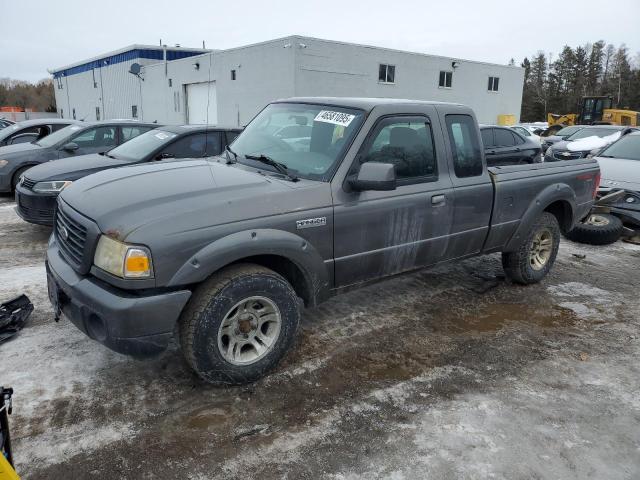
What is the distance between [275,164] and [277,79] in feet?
74.2

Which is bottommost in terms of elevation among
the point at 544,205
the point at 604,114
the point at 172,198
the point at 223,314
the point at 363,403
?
the point at 363,403

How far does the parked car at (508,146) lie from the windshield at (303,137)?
782cm

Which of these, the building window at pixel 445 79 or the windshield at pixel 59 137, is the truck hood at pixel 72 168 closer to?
the windshield at pixel 59 137

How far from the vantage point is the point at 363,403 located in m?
3.21

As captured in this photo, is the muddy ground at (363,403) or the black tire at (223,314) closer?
the muddy ground at (363,403)

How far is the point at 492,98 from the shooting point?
35781 millimetres

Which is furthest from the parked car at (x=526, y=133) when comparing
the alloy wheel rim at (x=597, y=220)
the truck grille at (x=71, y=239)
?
the truck grille at (x=71, y=239)

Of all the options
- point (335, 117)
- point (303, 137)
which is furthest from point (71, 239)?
point (335, 117)

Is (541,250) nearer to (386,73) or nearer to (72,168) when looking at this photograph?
(72,168)

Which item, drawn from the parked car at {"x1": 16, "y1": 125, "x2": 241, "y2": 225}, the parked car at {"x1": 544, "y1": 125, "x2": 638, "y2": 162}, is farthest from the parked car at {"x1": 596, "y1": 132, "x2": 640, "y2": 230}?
the parked car at {"x1": 16, "y1": 125, "x2": 241, "y2": 225}

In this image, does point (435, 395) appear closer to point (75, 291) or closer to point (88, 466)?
point (88, 466)

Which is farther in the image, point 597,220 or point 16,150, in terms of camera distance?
point 16,150

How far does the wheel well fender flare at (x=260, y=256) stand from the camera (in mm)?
2904

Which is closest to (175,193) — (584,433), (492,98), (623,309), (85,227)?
(85,227)
